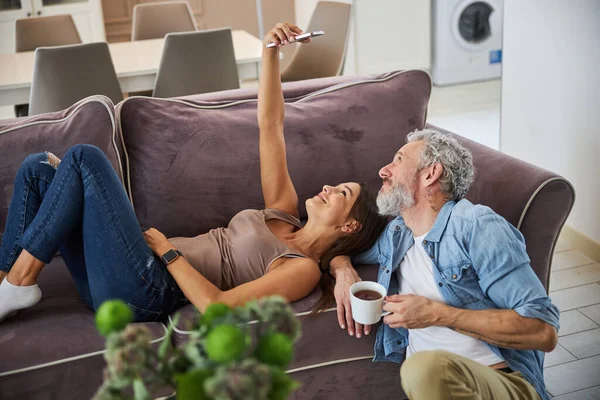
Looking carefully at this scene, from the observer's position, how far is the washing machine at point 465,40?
550 centimetres

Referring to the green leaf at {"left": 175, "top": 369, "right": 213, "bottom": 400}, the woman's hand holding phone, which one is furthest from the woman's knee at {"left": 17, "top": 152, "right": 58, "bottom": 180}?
the green leaf at {"left": 175, "top": 369, "right": 213, "bottom": 400}

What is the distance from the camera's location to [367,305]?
1414mm

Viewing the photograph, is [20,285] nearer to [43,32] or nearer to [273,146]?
[273,146]

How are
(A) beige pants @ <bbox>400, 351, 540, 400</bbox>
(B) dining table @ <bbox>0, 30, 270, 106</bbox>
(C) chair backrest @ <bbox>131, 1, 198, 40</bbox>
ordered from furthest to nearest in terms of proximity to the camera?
1. (C) chair backrest @ <bbox>131, 1, 198, 40</bbox>
2. (B) dining table @ <bbox>0, 30, 270, 106</bbox>
3. (A) beige pants @ <bbox>400, 351, 540, 400</bbox>

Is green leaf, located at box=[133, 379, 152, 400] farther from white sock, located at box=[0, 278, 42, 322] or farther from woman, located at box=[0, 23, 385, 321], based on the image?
white sock, located at box=[0, 278, 42, 322]

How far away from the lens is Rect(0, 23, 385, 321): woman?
5.34 ft

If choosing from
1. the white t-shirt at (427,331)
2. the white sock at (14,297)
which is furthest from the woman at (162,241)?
the white t-shirt at (427,331)

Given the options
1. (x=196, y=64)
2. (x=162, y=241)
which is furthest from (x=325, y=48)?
(x=162, y=241)

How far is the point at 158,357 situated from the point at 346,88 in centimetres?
A: 160

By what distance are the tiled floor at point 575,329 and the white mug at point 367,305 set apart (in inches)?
29.7

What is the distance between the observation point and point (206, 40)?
317 cm

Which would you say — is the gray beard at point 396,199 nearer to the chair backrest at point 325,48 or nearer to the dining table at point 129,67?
the dining table at point 129,67

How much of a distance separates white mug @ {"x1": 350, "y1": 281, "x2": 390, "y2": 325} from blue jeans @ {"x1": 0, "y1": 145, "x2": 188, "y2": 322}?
51 cm

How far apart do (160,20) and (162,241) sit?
2.74 metres
